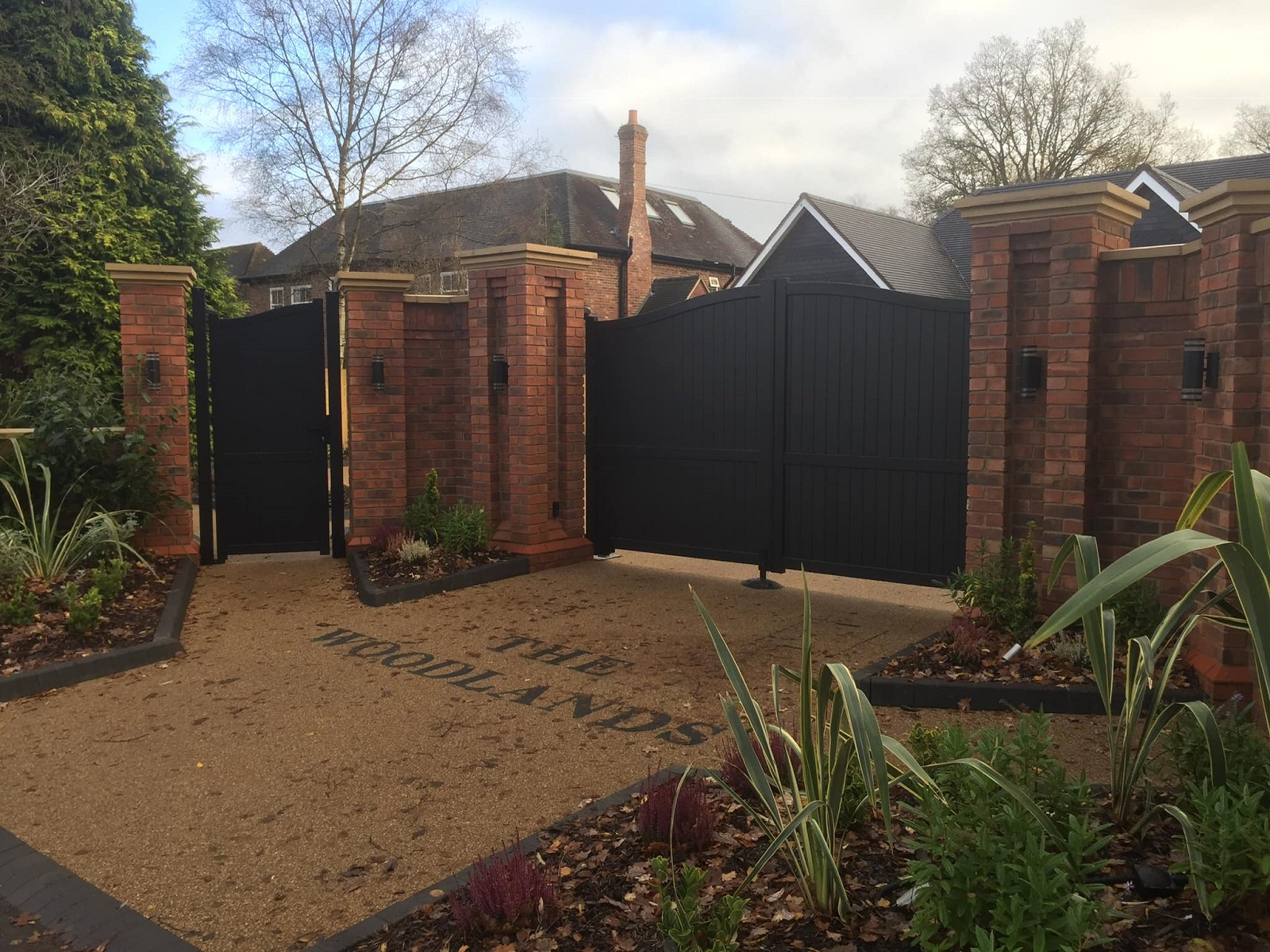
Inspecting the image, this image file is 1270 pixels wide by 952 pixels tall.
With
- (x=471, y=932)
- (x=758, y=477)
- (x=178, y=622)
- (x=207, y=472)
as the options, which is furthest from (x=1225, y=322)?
(x=207, y=472)

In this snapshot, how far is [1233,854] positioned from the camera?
2.18 metres

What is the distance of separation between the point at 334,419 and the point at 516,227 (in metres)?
19.6

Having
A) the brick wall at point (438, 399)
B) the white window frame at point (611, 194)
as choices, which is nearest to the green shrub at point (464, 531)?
the brick wall at point (438, 399)

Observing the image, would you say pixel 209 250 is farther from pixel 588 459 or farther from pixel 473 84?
pixel 588 459

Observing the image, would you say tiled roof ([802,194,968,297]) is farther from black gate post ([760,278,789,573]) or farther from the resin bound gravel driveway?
the resin bound gravel driveway

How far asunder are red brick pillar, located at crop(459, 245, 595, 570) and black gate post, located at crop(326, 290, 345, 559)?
1.17 m

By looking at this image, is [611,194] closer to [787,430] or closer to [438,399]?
[438,399]

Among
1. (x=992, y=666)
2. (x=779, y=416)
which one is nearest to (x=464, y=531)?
(x=779, y=416)

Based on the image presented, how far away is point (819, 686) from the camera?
2.53m

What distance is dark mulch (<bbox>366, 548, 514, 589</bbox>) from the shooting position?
→ 24.2 ft

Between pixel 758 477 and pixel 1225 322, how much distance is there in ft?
11.4

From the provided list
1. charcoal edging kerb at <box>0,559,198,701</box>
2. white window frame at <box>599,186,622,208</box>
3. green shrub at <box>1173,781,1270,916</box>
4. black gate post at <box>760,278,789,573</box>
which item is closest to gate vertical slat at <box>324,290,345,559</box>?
charcoal edging kerb at <box>0,559,198,701</box>

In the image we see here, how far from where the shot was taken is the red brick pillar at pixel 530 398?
8.06 metres

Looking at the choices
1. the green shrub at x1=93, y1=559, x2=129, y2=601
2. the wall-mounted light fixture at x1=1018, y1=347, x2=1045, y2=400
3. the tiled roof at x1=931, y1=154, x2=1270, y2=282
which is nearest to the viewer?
the wall-mounted light fixture at x1=1018, y1=347, x2=1045, y2=400
